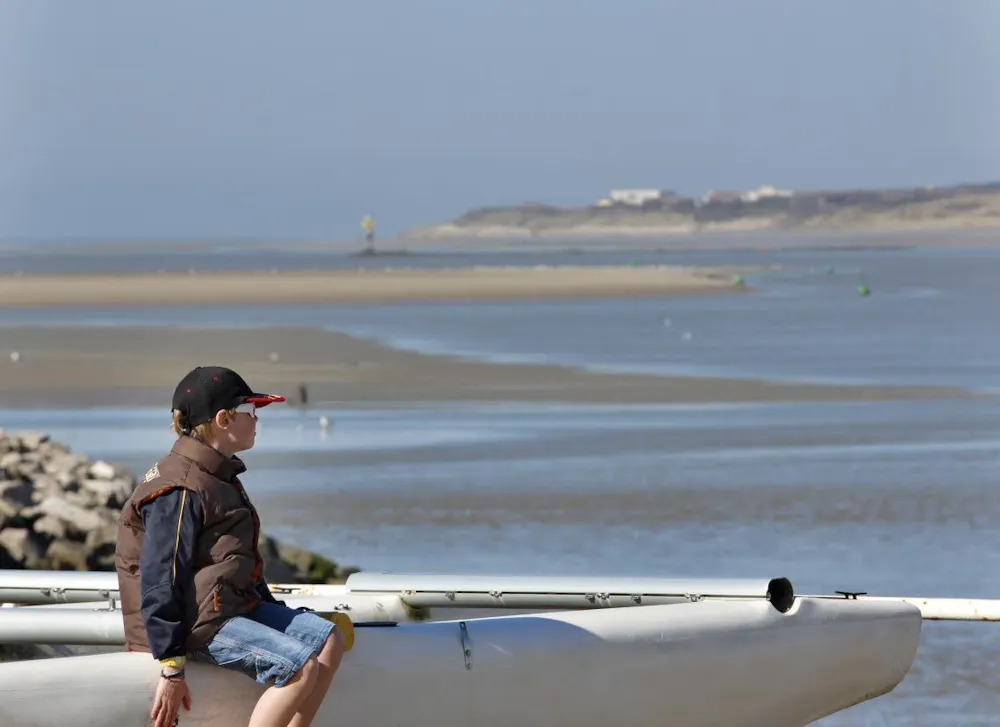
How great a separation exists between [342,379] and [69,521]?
1731 centimetres

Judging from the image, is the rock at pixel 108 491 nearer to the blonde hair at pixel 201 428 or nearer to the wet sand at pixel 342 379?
the blonde hair at pixel 201 428

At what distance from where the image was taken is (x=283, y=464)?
61.2ft

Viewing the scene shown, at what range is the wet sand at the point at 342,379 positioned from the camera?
85.4 feet

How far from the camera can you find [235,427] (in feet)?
Result: 17.6

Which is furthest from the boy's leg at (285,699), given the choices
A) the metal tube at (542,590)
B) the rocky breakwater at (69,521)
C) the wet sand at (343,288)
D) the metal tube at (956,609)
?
the wet sand at (343,288)

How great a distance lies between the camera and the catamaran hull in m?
5.73

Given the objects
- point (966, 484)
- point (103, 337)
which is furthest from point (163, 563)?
point (103, 337)

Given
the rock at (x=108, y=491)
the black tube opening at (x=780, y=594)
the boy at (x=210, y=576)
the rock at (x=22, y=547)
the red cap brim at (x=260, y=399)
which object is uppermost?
the red cap brim at (x=260, y=399)

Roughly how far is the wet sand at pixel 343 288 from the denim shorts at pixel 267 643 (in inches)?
2221

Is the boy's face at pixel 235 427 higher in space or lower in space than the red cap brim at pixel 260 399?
lower

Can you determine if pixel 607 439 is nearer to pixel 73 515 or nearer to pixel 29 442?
pixel 29 442

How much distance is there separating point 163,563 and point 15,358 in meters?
29.5

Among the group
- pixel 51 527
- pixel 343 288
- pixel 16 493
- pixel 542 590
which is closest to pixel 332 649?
pixel 542 590

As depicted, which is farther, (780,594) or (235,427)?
(780,594)
